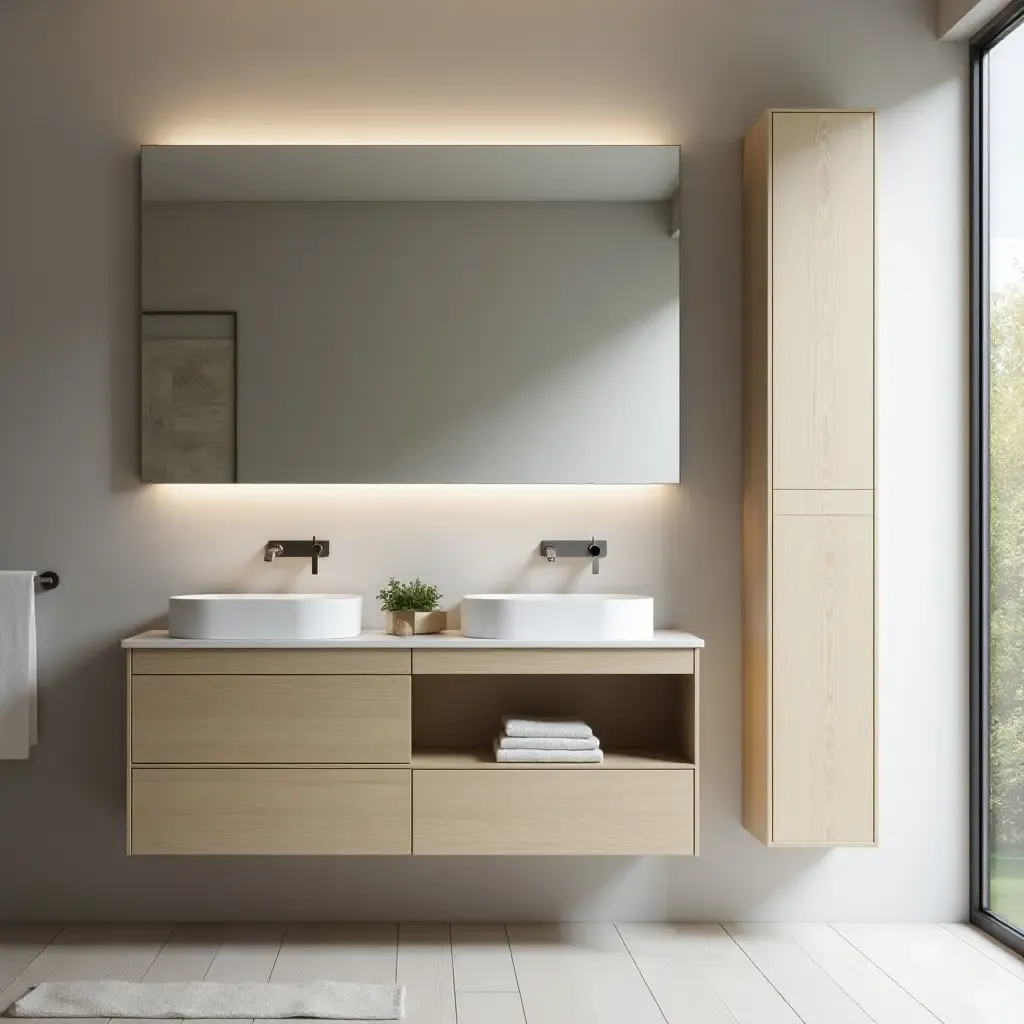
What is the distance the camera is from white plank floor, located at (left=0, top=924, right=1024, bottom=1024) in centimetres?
269

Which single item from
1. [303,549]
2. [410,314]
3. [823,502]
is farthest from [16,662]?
[823,502]

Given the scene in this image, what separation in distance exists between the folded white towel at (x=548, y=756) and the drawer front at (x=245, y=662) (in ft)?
1.45

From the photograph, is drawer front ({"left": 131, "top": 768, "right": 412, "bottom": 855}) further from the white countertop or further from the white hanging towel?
the white hanging towel

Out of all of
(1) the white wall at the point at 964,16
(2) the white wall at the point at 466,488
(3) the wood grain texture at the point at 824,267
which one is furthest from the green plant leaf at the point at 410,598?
(1) the white wall at the point at 964,16

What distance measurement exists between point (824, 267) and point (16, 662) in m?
2.46

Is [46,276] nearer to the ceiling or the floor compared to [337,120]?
nearer to the floor

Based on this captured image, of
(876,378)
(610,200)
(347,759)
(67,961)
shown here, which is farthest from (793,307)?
(67,961)

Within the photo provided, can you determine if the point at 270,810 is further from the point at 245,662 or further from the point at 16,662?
the point at 16,662

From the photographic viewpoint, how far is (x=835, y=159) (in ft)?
10.2

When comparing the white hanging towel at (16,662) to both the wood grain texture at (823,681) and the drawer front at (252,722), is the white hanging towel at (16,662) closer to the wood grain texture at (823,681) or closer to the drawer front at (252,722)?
the drawer front at (252,722)

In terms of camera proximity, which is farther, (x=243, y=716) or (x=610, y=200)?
(x=610, y=200)

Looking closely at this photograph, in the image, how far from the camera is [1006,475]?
3238 mm

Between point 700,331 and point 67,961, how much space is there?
2.44 meters

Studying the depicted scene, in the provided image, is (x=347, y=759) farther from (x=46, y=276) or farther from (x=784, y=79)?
(x=784, y=79)
